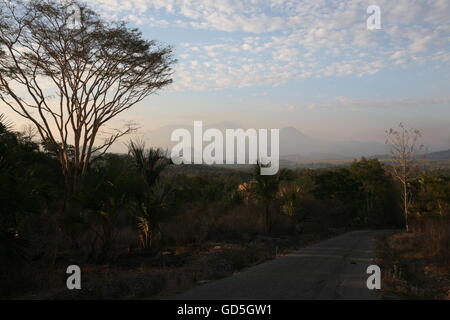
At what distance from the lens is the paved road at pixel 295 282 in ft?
24.9

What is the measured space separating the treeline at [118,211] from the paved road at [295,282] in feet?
13.1

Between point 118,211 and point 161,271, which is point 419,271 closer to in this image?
point 161,271

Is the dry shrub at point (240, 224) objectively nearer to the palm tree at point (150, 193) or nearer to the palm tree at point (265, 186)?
the palm tree at point (265, 186)

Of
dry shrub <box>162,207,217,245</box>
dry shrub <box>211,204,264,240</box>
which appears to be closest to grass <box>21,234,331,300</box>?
dry shrub <box>162,207,217,245</box>

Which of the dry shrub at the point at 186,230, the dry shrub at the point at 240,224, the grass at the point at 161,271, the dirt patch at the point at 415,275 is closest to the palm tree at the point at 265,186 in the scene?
the dry shrub at the point at 240,224

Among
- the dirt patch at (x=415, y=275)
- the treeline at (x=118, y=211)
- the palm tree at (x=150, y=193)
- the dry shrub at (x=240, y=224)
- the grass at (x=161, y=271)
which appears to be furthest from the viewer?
the dry shrub at (x=240, y=224)

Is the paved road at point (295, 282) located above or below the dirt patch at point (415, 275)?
above

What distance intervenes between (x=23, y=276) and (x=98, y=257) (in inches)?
110

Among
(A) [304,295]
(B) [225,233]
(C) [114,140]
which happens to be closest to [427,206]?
(B) [225,233]

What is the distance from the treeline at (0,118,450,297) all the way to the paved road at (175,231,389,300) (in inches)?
158

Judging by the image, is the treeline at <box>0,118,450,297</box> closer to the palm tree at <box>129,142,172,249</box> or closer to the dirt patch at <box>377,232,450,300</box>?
the palm tree at <box>129,142,172,249</box>

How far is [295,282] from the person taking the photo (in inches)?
345

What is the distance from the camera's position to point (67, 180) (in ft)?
63.8
